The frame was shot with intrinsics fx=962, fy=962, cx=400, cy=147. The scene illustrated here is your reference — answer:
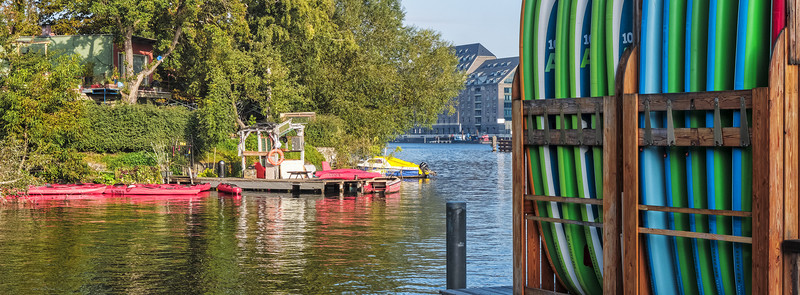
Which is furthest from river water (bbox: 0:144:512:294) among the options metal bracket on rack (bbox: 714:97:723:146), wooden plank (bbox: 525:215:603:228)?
metal bracket on rack (bbox: 714:97:723:146)

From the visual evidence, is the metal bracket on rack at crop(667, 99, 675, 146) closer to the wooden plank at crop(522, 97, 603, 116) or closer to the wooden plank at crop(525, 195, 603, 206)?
the wooden plank at crop(522, 97, 603, 116)

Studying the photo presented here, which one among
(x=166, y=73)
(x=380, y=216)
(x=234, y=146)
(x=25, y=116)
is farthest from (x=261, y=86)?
(x=380, y=216)

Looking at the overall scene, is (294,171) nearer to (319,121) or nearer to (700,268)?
(319,121)

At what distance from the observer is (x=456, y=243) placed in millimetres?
9781

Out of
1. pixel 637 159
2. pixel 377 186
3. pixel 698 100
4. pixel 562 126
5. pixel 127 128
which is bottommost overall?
pixel 377 186

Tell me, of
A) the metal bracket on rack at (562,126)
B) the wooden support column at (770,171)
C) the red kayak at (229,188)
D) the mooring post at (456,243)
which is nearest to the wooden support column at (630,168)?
the metal bracket on rack at (562,126)

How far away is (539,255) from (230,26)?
44.4m

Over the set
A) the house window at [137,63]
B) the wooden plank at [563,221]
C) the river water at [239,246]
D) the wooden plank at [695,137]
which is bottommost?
the river water at [239,246]

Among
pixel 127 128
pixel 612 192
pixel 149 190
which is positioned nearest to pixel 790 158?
pixel 612 192

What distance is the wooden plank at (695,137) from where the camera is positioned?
6.49m

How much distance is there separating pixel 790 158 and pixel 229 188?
114 ft

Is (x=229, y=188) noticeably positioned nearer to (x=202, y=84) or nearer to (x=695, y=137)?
(x=202, y=84)

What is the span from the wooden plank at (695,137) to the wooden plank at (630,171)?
10cm

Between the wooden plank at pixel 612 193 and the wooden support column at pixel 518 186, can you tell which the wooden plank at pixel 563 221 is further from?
the wooden plank at pixel 612 193
